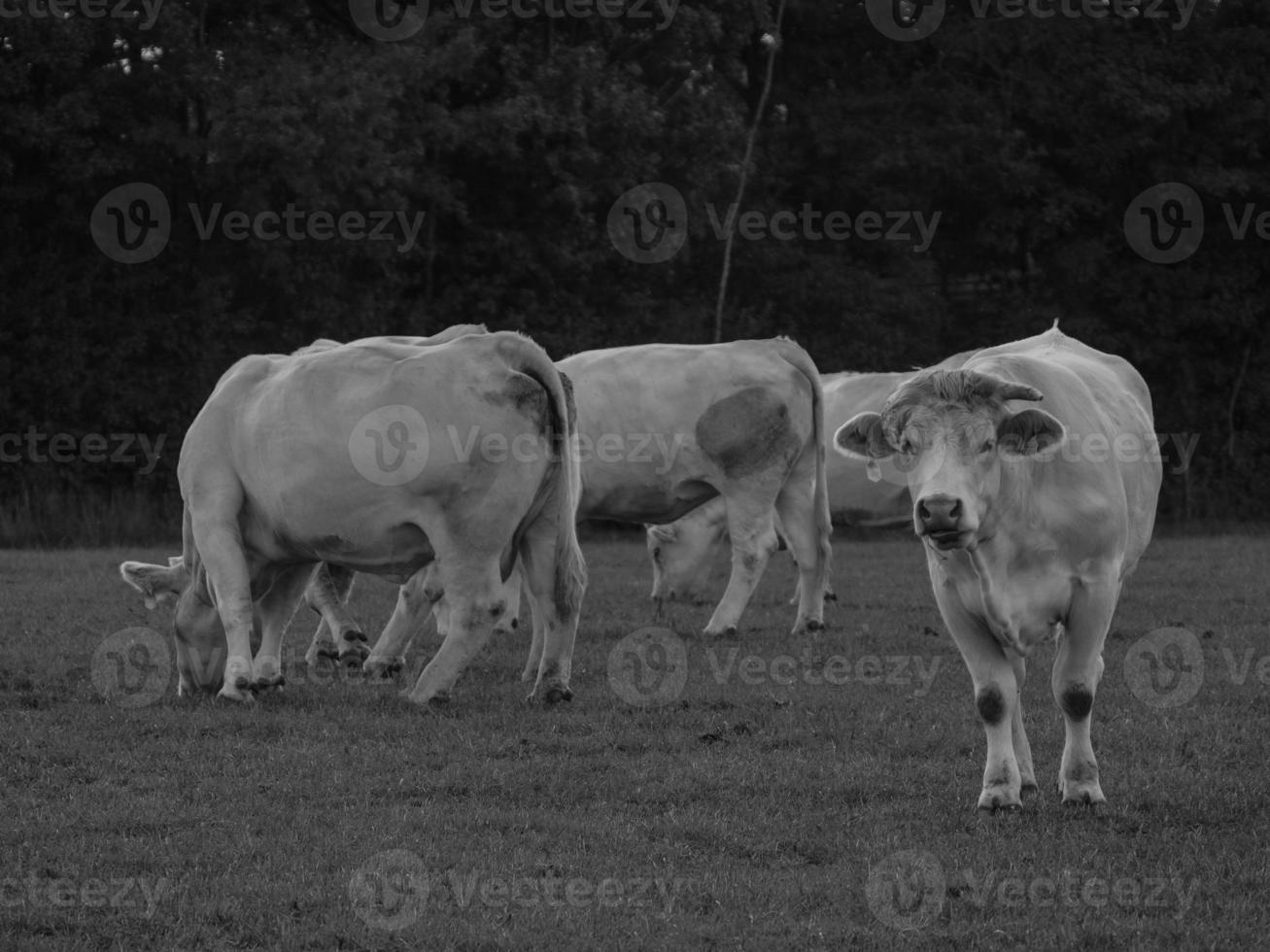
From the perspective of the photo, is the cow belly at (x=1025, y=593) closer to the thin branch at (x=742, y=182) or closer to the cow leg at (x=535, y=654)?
the cow leg at (x=535, y=654)

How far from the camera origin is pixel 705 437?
13336 mm

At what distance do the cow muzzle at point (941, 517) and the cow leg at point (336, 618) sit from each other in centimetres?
572

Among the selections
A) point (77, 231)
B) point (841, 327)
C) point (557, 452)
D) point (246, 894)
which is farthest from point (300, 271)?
point (246, 894)

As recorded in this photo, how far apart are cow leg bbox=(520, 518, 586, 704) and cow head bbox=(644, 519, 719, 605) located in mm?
6058

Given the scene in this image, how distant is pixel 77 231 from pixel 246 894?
22.2 meters

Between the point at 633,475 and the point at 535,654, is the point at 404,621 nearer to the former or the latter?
the point at 535,654

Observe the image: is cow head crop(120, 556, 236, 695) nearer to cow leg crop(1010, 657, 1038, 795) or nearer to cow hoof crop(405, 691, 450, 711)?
cow hoof crop(405, 691, 450, 711)

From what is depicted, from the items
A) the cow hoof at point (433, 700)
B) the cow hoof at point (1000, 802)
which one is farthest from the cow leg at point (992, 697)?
the cow hoof at point (433, 700)

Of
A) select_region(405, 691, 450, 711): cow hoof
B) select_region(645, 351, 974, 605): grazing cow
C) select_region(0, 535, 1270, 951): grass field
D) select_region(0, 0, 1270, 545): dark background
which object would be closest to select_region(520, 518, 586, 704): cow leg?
select_region(0, 535, 1270, 951): grass field

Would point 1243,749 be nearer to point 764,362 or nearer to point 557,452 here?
point 557,452

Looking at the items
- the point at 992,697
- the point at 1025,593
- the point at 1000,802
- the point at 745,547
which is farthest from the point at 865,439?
the point at 745,547

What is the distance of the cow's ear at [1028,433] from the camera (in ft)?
21.2

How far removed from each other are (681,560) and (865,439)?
9070mm

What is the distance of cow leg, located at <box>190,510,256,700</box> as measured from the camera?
920 centimetres
